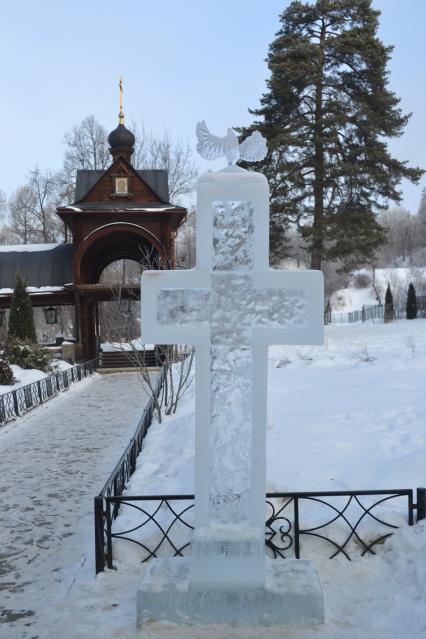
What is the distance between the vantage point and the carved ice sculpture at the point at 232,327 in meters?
3.49

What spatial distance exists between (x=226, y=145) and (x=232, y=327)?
124 cm

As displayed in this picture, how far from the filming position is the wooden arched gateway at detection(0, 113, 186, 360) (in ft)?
72.2

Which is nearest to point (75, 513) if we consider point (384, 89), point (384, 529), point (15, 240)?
point (384, 529)

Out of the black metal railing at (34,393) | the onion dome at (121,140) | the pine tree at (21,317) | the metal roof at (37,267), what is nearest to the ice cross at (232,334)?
the black metal railing at (34,393)

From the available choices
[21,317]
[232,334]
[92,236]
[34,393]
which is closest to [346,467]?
[232,334]

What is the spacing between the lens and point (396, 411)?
759 cm

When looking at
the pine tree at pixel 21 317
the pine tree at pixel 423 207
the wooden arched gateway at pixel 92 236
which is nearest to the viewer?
the pine tree at pixel 21 317

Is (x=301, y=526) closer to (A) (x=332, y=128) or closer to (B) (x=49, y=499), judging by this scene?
(B) (x=49, y=499)

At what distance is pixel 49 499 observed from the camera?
6746 mm

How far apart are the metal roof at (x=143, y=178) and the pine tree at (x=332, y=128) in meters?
4.84

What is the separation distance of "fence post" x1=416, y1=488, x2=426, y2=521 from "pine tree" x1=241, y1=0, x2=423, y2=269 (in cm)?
1793

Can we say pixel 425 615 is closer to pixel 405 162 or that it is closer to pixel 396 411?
pixel 396 411

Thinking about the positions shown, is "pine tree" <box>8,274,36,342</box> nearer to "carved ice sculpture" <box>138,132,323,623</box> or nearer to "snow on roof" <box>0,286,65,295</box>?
"snow on roof" <box>0,286,65,295</box>

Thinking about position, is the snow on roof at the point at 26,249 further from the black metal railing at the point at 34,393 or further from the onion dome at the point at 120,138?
the black metal railing at the point at 34,393
